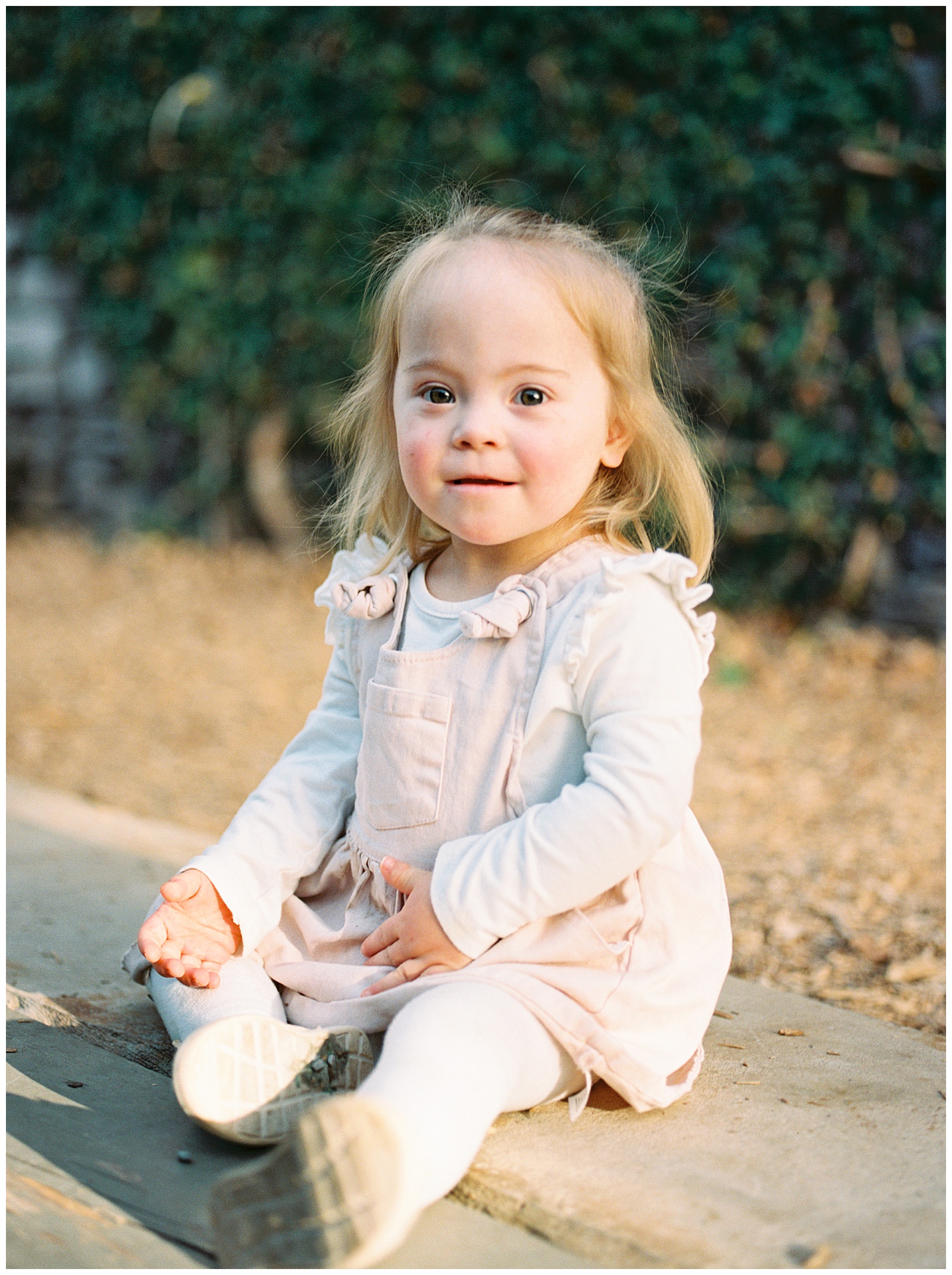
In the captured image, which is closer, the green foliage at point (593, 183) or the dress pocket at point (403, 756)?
the dress pocket at point (403, 756)

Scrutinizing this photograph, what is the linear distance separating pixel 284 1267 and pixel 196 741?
254 cm

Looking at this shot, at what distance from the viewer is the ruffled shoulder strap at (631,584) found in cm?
143

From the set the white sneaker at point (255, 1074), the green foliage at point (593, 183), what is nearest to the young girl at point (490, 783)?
the white sneaker at point (255, 1074)

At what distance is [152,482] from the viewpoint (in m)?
6.34

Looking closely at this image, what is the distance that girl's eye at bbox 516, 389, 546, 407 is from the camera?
150 cm

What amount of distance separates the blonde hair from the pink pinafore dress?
0.12m

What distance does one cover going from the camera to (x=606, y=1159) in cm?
135

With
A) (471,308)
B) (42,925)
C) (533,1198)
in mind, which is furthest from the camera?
(42,925)

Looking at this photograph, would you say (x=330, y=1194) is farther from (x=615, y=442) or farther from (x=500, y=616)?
(x=615, y=442)

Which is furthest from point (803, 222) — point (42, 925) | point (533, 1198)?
point (533, 1198)

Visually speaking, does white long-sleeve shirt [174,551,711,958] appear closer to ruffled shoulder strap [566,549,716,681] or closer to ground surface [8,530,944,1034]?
ruffled shoulder strap [566,549,716,681]

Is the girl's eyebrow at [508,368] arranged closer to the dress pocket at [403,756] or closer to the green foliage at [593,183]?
the dress pocket at [403,756]

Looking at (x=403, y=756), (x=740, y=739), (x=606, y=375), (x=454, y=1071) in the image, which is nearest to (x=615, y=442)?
(x=606, y=375)

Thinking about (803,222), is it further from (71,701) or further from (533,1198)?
(533,1198)
